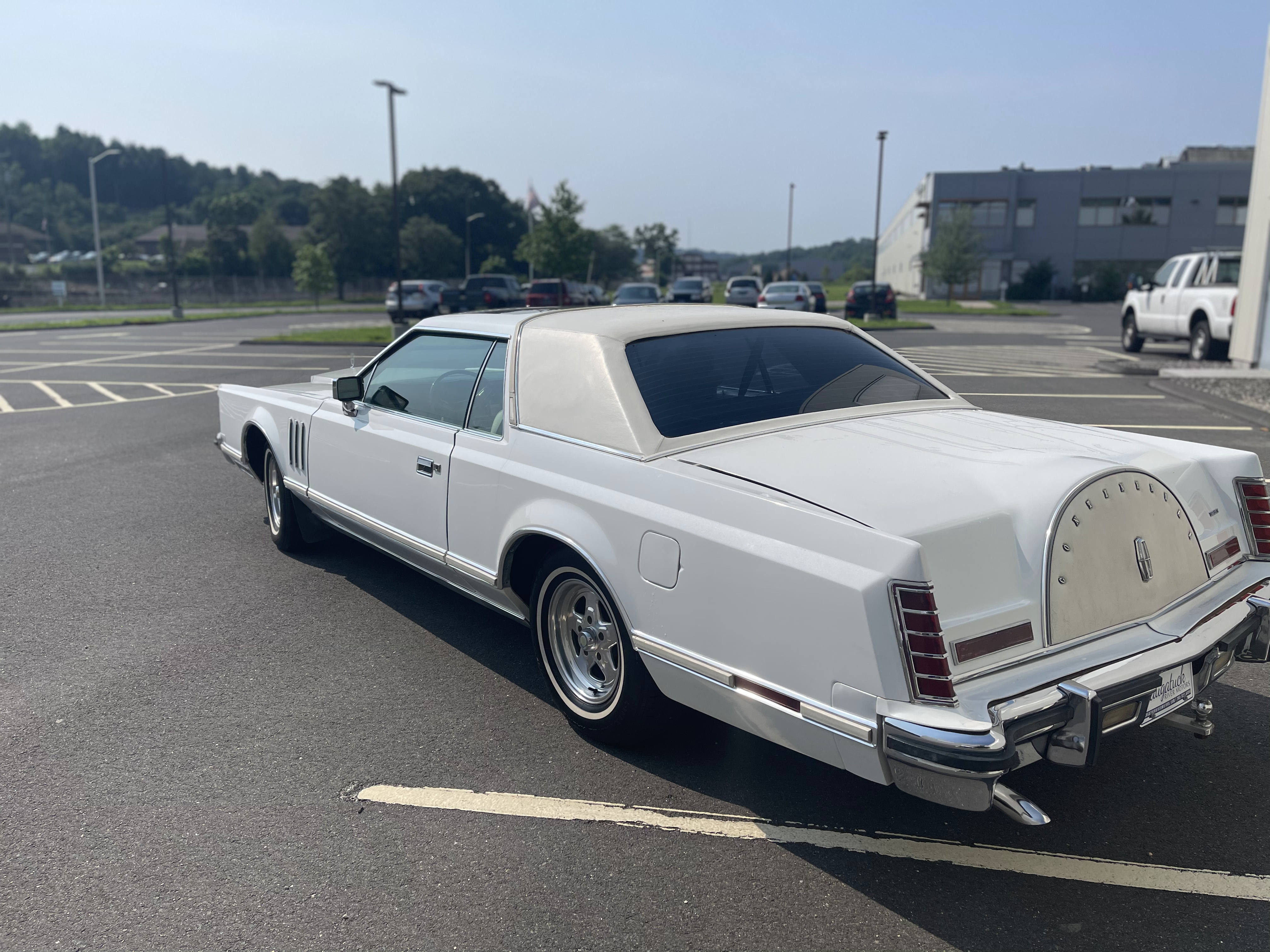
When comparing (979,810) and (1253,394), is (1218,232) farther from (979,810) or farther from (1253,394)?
(979,810)

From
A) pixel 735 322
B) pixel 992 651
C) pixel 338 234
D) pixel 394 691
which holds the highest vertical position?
pixel 338 234

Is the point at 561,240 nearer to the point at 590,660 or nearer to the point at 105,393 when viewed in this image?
the point at 105,393

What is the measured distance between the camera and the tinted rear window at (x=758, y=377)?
3.53 metres

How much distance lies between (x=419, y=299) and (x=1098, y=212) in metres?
52.1

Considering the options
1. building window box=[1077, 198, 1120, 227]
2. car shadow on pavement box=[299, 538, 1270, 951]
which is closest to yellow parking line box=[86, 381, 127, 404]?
car shadow on pavement box=[299, 538, 1270, 951]

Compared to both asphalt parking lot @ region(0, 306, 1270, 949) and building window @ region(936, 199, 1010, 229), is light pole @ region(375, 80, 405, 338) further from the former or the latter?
building window @ region(936, 199, 1010, 229)

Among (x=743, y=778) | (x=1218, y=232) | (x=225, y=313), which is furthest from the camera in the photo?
(x=1218, y=232)

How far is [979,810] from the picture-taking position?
234 cm

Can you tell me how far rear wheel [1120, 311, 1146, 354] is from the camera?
67.8ft

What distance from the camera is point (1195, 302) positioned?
18.2 m

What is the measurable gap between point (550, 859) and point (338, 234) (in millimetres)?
81511

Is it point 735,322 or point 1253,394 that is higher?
point 735,322

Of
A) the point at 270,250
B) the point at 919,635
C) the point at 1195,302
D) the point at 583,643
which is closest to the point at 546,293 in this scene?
the point at 1195,302

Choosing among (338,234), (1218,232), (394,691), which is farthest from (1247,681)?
(338,234)
